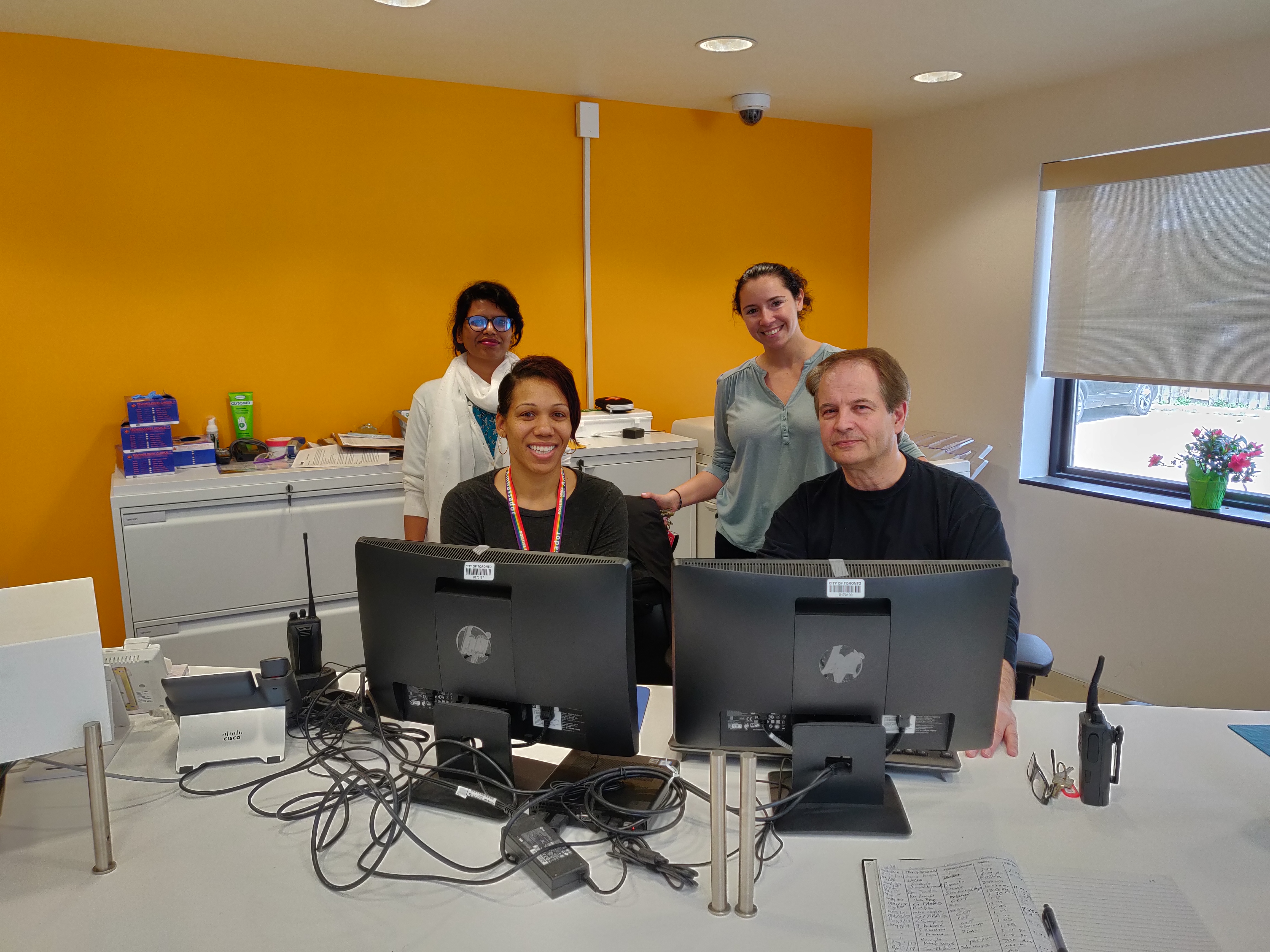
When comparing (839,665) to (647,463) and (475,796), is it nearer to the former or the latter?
(475,796)

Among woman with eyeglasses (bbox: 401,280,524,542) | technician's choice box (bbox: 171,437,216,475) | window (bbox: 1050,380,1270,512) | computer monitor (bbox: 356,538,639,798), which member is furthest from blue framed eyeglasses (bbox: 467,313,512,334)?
window (bbox: 1050,380,1270,512)

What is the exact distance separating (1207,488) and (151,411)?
12.4ft

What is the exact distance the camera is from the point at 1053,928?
116 cm

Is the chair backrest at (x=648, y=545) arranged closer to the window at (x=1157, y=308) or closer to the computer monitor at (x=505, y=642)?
the computer monitor at (x=505, y=642)

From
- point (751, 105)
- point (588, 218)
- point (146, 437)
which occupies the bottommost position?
point (146, 437)

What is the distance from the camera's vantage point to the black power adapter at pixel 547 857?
129 centimetres

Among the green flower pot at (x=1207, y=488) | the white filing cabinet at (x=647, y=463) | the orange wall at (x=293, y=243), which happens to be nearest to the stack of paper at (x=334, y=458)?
the orange wall at (x=293, y=243)

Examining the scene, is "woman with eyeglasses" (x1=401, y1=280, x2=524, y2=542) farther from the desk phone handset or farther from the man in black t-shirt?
the desk phone handset

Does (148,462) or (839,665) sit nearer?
(839,665)

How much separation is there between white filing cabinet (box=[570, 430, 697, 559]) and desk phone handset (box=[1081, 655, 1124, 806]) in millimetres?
2200

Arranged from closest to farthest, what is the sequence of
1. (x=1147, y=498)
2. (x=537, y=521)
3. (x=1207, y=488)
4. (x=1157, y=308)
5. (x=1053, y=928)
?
(x=1053, y=928), (x=537, y=521), (x=1207, y=488), (x=1157, y=308), (x=1147, y=498)

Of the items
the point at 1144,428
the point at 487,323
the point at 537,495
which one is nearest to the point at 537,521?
the point at 537,495

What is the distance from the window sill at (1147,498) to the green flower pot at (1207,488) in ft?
0.08

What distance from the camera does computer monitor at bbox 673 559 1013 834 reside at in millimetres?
1368
